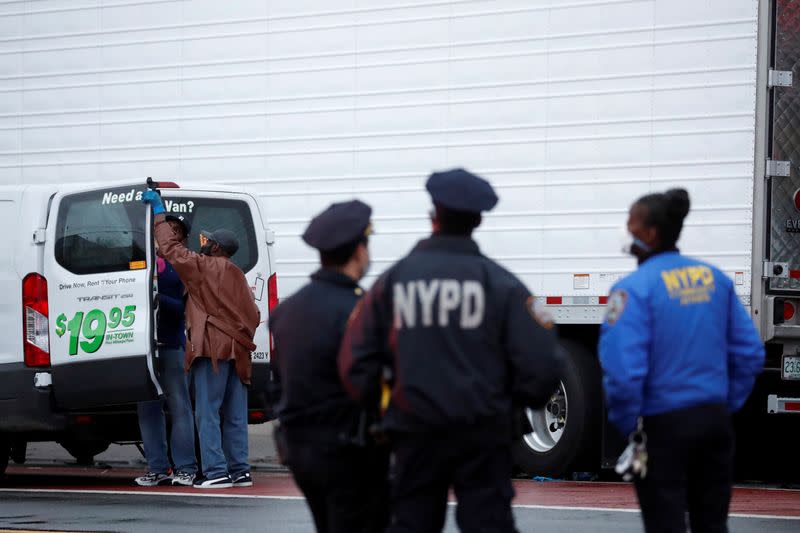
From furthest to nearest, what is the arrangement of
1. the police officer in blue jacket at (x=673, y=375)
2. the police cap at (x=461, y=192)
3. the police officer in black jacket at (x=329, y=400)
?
the police officer in blue jacket at (x=673, y=375)
the police officer in black jacket at (x=329, y=400)
the police cap at (x=461, y=192)

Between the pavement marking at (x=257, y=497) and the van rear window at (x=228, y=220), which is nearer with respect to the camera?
the pavement marking at (x=257, y=497)

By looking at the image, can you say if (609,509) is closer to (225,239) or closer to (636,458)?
(225,239)

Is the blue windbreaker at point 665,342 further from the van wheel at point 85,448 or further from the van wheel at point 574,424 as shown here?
the van wheel at point 85,448

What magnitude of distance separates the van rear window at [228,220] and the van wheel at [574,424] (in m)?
2.30

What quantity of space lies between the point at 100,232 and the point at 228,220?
3.54 feet

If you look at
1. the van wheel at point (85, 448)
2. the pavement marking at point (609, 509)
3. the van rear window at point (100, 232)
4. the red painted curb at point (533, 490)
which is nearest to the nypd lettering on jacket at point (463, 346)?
the pavement marking at point (609, 509)

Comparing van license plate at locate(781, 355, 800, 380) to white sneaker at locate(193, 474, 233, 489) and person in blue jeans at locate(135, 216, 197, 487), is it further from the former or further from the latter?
person in blue jeans at locate(135, 216, 197, 487)

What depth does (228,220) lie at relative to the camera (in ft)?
37.8

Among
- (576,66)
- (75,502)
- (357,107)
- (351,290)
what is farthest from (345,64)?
(351,290)

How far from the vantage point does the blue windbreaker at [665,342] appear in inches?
205

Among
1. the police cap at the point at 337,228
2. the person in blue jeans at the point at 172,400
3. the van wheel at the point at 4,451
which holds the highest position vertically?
the police cap at the point at 337,228

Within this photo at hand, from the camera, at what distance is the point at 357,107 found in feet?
39.7

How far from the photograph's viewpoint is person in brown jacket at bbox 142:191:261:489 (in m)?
10.5

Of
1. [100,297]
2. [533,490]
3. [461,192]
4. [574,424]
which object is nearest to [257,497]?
[100,297]
